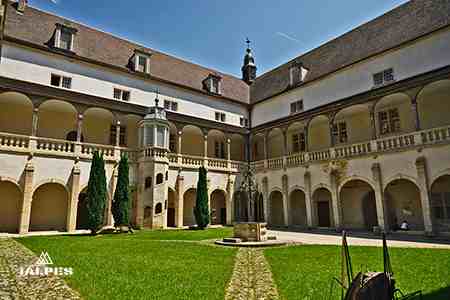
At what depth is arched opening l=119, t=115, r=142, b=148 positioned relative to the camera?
2259cm

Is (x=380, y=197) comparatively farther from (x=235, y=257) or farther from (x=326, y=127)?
(x=235, y=257)

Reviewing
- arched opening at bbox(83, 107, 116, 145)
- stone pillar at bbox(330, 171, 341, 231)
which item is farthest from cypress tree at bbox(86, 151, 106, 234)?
stone pillar at bbox(330, 171, 341, 231)

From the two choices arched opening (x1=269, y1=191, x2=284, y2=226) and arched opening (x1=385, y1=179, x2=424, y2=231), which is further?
arched opening (x1=269, y1=191, x2=284, y2=226)

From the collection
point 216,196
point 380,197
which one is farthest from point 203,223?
point 380,197

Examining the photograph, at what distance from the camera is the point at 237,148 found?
93.5ft

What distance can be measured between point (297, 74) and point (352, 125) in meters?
6.33

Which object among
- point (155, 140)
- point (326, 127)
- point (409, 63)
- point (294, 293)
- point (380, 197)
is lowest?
point (294, 293)

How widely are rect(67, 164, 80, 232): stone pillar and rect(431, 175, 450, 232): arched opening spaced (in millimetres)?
20140

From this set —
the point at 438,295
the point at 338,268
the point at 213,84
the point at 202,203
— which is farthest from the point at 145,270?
the point at 213,84

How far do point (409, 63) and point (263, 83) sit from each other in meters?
14.3

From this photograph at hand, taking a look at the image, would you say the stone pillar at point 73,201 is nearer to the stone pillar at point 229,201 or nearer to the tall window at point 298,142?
the stone pillar at point 229,201

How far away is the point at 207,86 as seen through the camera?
26.6 m

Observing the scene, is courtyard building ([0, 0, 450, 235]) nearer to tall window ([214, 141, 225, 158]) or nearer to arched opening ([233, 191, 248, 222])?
arched opening ([233, 191, 248, 222])

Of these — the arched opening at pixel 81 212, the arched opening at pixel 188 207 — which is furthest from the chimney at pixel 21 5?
the arched opening at pixel 188 207
